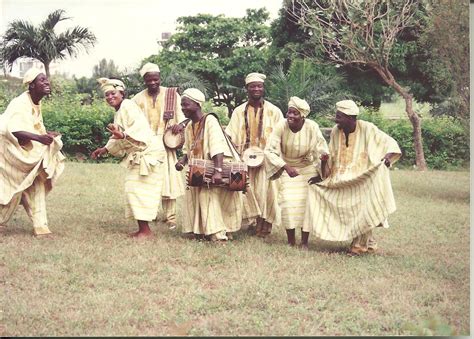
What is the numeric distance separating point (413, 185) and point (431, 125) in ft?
6.53

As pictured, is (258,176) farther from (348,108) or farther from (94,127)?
(94,127)

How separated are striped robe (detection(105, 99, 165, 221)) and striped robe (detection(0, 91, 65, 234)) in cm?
65

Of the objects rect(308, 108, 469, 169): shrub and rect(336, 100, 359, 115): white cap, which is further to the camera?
rect(308, 108, 469, 169): shrub

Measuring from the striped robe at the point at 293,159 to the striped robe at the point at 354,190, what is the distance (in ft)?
0.48

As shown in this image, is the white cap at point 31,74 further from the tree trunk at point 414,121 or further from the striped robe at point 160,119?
the tree trunk at point 414,121

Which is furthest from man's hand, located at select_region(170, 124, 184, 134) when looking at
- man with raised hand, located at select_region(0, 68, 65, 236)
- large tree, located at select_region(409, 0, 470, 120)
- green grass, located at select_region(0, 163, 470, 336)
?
large tree, located at select_region(409, 0, 470, 120)

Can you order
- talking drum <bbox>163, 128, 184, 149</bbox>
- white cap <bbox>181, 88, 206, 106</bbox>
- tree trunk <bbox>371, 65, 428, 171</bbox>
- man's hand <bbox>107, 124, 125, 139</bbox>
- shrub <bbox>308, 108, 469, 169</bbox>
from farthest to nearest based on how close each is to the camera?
tree trunk <bbox>371, 65, 428, 171</bbox>
shrub <bbox>308, 108, 469, 169</bbox>
talking drum <bbox>163, 128, 184, 149</bbox>
white cap <bbox>181, 88, 206, 106</bbox>
man's hand <bbox>107, 124, 125, 139</bbox>

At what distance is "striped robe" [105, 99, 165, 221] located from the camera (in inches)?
274

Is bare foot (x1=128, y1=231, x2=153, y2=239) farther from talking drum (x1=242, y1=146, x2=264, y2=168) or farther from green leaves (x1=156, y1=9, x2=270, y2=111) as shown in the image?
green leaves (x1=156, y1=9, x2=270, y2=111)

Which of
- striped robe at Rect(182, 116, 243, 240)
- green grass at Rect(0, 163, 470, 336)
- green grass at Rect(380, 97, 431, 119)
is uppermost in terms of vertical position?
green grass at Rect(380, 97, 431, 119)

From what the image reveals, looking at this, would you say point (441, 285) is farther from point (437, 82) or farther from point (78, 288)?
point (437, 82)

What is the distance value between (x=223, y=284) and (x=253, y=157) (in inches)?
86.7

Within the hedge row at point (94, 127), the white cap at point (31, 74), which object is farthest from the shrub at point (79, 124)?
the white cap at point (31, 74)

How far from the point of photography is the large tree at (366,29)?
1163 cm
